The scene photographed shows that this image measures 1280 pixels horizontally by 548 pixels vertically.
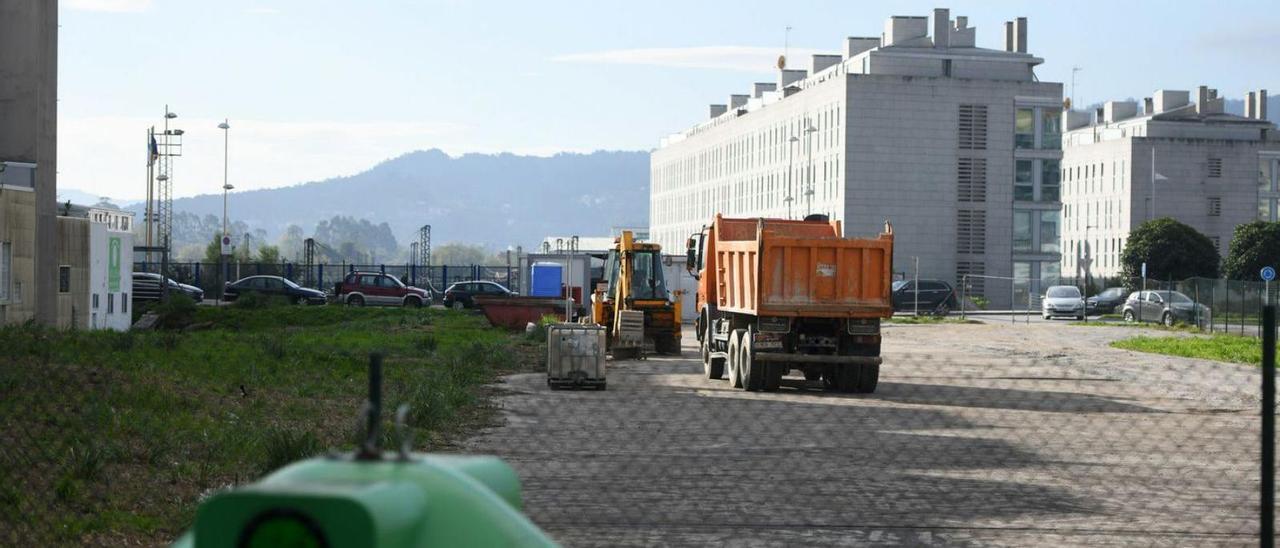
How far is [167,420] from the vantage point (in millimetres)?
14570

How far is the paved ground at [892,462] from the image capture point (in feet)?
35.6

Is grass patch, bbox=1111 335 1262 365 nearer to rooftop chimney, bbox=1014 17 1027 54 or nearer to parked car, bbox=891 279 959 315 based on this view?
parked car, bbox=891 279 959 315

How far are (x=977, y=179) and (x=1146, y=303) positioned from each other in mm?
38086

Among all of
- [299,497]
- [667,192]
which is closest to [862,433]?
[299,497]

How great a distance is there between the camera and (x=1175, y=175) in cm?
13662

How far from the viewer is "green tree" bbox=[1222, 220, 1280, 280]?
107 meters

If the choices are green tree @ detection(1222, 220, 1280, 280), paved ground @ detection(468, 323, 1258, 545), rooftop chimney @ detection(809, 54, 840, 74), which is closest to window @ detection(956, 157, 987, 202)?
rooftop chimney @ detection(809, 54, 840, 74)

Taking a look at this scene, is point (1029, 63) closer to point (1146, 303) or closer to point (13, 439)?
point (1146, 303)

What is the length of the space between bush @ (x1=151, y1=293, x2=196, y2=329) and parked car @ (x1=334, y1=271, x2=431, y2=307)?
16.8 metres

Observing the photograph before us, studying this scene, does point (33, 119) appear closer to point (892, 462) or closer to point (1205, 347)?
point (1205, 347)

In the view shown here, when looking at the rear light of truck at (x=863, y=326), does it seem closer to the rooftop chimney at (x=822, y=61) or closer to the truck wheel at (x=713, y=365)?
the truck wheel at (x=713, y=365)

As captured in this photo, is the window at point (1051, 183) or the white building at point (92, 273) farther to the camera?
the window at point (1051, 183)

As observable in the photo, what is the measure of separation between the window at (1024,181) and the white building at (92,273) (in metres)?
65.3

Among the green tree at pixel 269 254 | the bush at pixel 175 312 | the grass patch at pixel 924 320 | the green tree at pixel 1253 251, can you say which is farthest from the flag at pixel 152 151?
the green tree at pixel 1253 251
